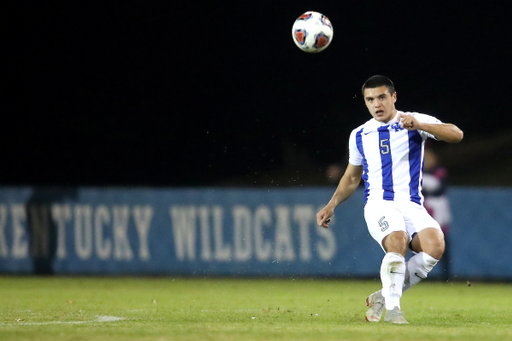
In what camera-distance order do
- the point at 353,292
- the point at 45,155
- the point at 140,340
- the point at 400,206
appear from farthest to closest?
the point at 45,155 → the point at 353,292 → the point at 400,206 → the point at 140,340

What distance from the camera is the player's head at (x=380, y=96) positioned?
6.52m

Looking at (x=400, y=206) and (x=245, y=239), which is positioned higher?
(x=400, y=206)

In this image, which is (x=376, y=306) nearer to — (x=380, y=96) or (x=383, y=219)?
(x=383, y=219)

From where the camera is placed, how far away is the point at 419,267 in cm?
644

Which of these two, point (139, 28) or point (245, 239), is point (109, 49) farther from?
point (245, 239)

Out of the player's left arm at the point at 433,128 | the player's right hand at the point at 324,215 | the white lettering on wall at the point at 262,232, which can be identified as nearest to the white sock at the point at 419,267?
the player's right hand at the point at 324,215

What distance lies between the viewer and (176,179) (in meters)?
23.7

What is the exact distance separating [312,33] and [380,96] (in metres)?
1.71

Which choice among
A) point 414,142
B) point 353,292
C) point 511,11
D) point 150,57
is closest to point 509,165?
point 511,11

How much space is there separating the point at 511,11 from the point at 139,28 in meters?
11.9

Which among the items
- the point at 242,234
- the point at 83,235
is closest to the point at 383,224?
the point at 242,234

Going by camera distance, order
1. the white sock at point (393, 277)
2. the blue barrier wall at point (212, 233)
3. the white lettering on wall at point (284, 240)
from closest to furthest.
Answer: the white sock at point (393, 277), the blue barrier wall at point (212, 233), the white lettering on wall at point (284, 240)

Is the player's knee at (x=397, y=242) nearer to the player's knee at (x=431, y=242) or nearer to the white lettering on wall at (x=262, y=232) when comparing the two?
the player's knee at (x=431, y=242)

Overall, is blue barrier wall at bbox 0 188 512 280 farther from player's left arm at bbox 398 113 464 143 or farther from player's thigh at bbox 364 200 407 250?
player's left arm at bbox 398 113 464 143
